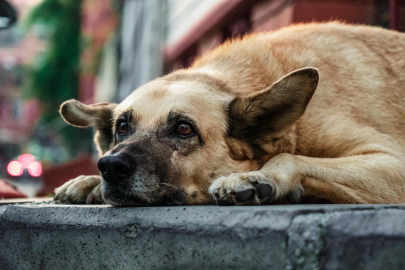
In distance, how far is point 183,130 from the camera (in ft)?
9.31

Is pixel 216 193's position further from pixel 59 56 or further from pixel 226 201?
pixel 59 56

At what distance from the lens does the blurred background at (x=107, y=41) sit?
5461 mm

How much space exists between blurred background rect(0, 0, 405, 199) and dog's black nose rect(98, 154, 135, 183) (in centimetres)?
203

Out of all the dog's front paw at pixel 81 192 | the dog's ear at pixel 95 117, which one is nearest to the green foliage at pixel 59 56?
the dog's ear at pixel 95 117

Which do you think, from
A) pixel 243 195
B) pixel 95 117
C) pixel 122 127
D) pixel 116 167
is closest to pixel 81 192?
pixel 122 127

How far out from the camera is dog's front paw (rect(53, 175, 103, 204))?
308cm

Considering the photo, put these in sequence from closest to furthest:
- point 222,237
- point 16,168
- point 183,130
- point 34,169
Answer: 1. point 222,237
2. point 183,130
3. point 34,169
4. point 16,168

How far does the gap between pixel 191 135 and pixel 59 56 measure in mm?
23105

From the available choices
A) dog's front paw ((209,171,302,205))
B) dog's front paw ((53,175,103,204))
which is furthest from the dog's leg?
dog's front paw ((53,175,103,204))

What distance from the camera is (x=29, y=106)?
46.5 m

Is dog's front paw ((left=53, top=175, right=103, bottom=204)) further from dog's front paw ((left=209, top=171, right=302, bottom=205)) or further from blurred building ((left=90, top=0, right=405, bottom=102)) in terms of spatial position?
blurred building ((left=90, top=0, right=405, bottom=102))

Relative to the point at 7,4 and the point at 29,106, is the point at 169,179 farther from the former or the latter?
the point at 29,106

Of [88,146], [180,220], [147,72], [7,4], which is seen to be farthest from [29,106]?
[180,220]

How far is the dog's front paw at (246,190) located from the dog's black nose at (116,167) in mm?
459
